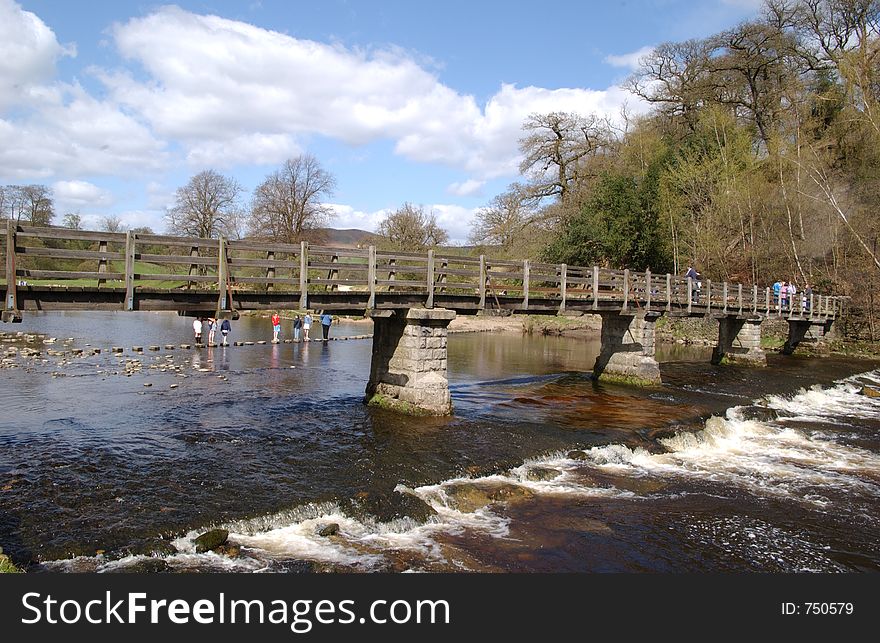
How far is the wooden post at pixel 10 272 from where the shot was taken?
8.82 meters

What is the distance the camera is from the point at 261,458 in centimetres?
1055

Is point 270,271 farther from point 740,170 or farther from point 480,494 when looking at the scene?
point 740,170

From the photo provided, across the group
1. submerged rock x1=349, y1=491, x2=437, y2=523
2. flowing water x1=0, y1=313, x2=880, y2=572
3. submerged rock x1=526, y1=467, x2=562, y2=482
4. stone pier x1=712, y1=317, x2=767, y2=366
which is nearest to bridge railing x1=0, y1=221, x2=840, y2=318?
stone pier x1=712, y1=317, x2=767, y2=366

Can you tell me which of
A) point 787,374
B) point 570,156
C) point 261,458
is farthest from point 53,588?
point 570,156

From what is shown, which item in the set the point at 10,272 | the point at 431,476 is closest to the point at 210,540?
the point at 431,476

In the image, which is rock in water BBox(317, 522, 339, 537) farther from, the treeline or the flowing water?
the treeline

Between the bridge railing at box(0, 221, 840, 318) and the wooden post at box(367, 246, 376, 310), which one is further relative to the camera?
the wooden post at box(367, 246, 376, 310)

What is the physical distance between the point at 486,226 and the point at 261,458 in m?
38.8

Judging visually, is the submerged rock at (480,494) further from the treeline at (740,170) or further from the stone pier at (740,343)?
the treeline at (740,170)

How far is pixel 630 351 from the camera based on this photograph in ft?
65.6

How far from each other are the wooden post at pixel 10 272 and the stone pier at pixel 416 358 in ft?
21.7

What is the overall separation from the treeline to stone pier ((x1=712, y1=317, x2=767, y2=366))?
739cm

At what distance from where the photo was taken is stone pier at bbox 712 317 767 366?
87.7ft

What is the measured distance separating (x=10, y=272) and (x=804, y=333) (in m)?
35.5
